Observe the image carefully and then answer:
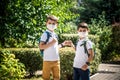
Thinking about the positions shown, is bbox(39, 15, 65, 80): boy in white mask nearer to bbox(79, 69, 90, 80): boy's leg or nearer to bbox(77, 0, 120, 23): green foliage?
bbox(79, 69, 90, 80): boy's leg

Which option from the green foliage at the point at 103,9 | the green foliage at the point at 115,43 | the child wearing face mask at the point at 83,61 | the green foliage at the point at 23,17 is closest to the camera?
the child wearing face mask at the point at 83,61

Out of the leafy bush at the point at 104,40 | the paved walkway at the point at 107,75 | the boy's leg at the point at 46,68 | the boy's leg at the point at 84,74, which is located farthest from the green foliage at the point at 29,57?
the leafy bush at the point at 104,40

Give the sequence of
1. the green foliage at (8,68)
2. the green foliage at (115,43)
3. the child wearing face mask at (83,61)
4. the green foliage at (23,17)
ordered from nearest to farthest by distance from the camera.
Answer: the child wearing face mask at (83,61), the green foliage at (8,68), the green foliage at (23,17), the green foliage at (115,43)

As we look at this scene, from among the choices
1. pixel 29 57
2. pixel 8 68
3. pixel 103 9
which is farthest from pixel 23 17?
pixel 103 9

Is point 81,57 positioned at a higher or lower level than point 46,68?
higher

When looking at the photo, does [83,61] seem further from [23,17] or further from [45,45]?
[23,17]

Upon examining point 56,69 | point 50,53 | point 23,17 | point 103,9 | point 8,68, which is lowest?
point 8,68

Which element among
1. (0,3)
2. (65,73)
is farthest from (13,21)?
(65,73)


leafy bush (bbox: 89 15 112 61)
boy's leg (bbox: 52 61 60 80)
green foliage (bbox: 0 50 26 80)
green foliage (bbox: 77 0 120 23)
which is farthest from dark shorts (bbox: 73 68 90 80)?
green foliage (bbox: 77 0 120 23)

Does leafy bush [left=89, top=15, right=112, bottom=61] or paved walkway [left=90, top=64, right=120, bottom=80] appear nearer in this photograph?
paved walkway [left=90, top=64, right=120, bottom=80]

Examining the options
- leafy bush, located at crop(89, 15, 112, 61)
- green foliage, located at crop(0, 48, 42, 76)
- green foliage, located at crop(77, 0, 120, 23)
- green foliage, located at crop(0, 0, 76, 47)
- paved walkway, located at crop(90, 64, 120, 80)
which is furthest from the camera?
green foliage, located at crop(77, 0, 120, 23)

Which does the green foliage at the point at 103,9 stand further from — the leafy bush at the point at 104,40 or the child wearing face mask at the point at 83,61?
the child wearing face mask at the point at 83,61

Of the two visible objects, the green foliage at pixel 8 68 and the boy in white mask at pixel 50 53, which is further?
the green foliage at pixel 8 68

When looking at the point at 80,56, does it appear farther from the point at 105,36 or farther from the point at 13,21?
the point at 105,36
